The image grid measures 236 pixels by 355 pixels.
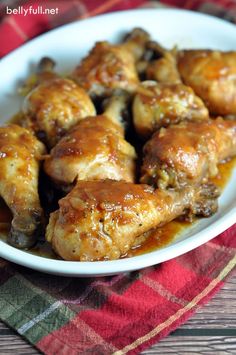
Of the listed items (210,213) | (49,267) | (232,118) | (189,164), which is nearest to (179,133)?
(189,164)

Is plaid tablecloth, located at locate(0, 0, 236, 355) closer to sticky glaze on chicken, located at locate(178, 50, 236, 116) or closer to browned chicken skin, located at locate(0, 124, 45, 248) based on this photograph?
browned chicken skin, located at locate(0, 124, 45, 248)

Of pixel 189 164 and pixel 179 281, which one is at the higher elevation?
pixel 189 164

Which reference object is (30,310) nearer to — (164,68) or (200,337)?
(200,337)

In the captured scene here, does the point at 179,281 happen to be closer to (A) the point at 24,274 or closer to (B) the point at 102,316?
(B) the point at 102,316

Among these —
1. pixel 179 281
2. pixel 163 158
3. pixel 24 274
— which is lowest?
pixel 179 281

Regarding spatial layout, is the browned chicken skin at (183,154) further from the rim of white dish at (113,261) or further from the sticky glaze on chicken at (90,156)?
the rim of white dish at (113,261)

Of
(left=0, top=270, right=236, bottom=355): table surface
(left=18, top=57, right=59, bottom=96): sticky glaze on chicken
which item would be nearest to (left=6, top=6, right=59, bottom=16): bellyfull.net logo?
(left=18, top=57, right=59, bottom=96): sticky glaze on chicken

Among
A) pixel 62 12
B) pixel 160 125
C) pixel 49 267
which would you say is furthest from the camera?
pixel 62 12
